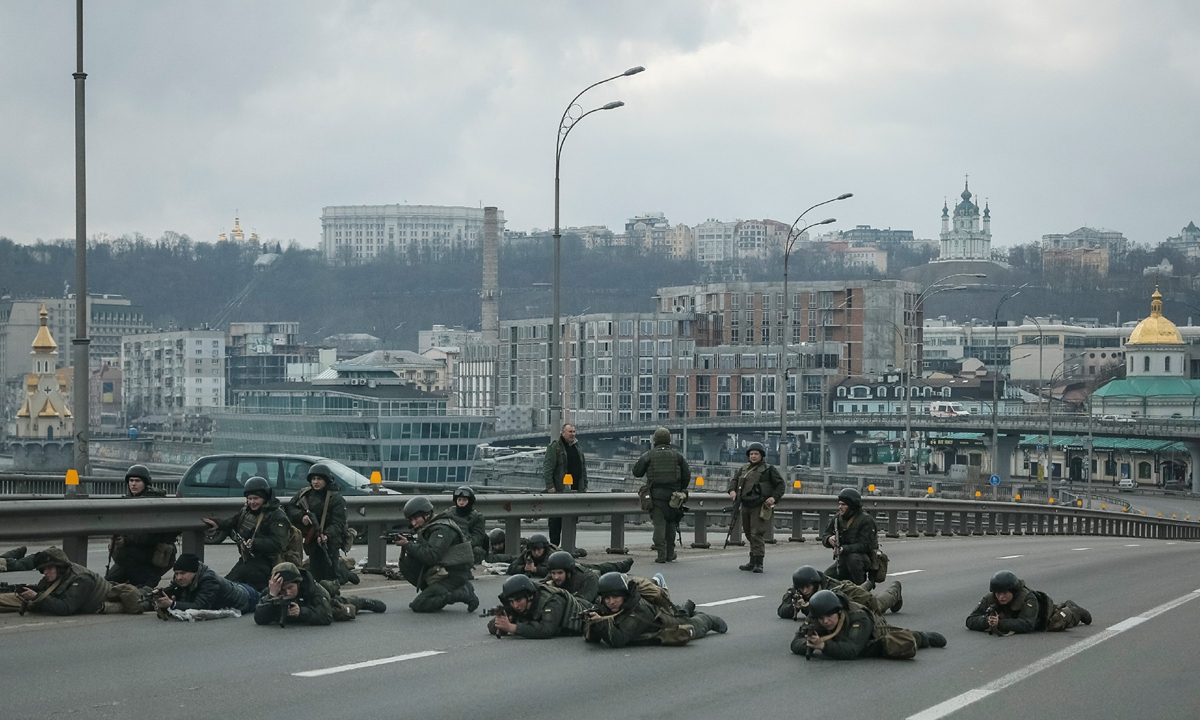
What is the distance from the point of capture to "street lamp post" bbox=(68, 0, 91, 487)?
22250 millimetres

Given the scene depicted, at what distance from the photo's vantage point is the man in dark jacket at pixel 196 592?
13289 millimetres

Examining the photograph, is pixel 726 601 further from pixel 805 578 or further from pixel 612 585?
pixel 612 585

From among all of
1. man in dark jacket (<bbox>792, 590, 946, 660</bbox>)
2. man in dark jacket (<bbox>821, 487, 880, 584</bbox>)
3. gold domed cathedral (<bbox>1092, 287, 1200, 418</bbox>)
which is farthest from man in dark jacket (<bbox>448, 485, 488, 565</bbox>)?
gold domed cathedral (<bbox>1092, 287, 1200, 418</bbox>)

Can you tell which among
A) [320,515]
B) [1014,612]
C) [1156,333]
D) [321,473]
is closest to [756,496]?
[1014,612]

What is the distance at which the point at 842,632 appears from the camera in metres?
11.7

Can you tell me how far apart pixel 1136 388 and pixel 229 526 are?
14699cm

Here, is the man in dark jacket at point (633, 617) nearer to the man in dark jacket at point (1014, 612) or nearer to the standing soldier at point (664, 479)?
the man in dark jacket at point (1014, 612)

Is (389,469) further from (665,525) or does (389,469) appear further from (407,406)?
(665,525)

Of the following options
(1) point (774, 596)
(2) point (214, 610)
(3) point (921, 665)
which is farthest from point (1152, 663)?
(2) point (214, 610)

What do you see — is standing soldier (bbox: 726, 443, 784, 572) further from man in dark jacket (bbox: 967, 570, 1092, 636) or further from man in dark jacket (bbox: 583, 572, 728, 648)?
man in dark jacket (bbox: 583, 572, 728, 648)

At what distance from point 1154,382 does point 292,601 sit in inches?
5827

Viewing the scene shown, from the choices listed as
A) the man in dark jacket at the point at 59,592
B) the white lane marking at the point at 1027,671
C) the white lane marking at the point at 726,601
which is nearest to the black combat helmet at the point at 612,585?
the white lane marking at the point at 1027,671

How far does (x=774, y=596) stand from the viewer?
55.1ft

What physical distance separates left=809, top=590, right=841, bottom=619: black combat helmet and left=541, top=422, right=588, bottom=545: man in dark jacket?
398 inches
